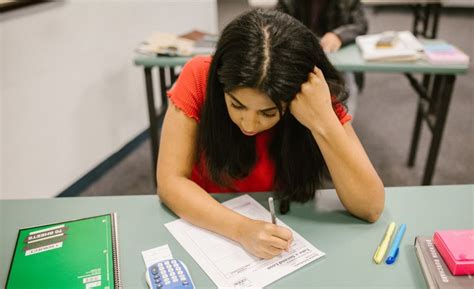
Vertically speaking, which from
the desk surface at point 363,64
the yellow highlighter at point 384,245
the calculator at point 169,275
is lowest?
the yellow highlighter at point 384,245

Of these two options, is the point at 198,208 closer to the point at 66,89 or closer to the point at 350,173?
the point at 350,173

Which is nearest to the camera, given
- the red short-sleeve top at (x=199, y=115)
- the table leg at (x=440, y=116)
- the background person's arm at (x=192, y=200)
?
the background person's arm at (x=192, y=200)

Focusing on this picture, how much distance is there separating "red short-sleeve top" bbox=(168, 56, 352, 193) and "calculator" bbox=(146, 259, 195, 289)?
0.39 meters

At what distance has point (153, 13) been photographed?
284 cm

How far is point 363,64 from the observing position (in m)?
1.96

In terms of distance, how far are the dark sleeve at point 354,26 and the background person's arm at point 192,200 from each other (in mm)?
1408

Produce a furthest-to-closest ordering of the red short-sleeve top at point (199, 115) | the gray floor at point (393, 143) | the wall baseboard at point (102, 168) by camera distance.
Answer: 1. the gray floor at point (393, 143)
2. the wall baseboard at point (102, 168)
3. the red short-sleeve top at point (199, 115)

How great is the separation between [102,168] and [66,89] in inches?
22.7

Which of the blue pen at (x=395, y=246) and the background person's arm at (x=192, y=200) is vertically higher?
the background person's arm at (x=192, y=200)

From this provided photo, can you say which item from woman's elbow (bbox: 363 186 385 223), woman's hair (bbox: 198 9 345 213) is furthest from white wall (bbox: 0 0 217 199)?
woman's elbow (bbox: 363 186 385 223)

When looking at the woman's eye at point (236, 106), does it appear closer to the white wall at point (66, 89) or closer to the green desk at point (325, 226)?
the green desk at point (325, 226)

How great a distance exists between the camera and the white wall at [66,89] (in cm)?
187

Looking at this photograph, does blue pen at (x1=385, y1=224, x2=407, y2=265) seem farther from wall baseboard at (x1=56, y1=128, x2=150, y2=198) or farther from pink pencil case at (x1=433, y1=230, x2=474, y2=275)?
wall baseboard at (x1=56, y1=128, x2=150, y2=198)

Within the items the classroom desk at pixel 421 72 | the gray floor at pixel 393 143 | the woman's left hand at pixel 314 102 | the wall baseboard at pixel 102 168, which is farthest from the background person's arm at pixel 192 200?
the wall baseboard at pixel 102 168
